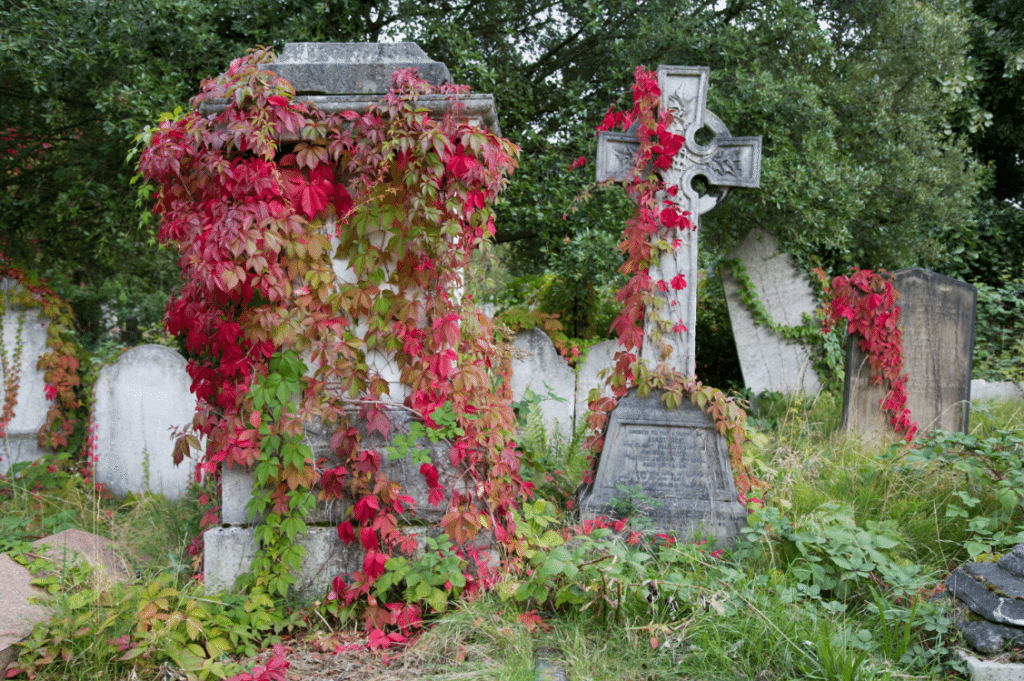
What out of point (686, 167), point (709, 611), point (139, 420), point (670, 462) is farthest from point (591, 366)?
point (139, 420)

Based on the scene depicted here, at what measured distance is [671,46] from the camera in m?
5.51

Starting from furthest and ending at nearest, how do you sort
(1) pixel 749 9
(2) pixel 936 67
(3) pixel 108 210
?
(2) pixel 936 67
(1) pixel 749 9
(3) pixel 108 210

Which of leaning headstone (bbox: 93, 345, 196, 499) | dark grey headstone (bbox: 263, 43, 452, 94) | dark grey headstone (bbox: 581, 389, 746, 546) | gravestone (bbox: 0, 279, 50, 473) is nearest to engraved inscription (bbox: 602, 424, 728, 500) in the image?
dark grey headstone (bbox: 581, 389, 746, 546)

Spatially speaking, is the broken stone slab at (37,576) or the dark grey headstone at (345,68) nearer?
the broken stone slab at (37,576)

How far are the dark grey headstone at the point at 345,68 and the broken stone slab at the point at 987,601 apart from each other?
10.1ft

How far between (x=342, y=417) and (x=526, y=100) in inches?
162

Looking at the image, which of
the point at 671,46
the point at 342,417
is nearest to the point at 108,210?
the point at 342,417

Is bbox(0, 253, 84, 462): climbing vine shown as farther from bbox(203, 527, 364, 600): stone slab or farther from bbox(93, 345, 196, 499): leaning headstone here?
bbox(203, 527, 364, 600): stone slab

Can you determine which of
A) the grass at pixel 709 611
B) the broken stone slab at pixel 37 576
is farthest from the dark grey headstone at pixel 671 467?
the broken stone slab at pixel 37 576

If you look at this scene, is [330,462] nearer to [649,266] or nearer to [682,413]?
[682,413]

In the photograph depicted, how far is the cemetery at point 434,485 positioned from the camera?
2.44 metres

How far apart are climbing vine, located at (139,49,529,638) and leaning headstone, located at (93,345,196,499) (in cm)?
219

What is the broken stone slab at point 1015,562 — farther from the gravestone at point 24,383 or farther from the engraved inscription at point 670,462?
the gravestone at point 24,383

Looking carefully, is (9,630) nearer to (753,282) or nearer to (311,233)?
(311,233)
